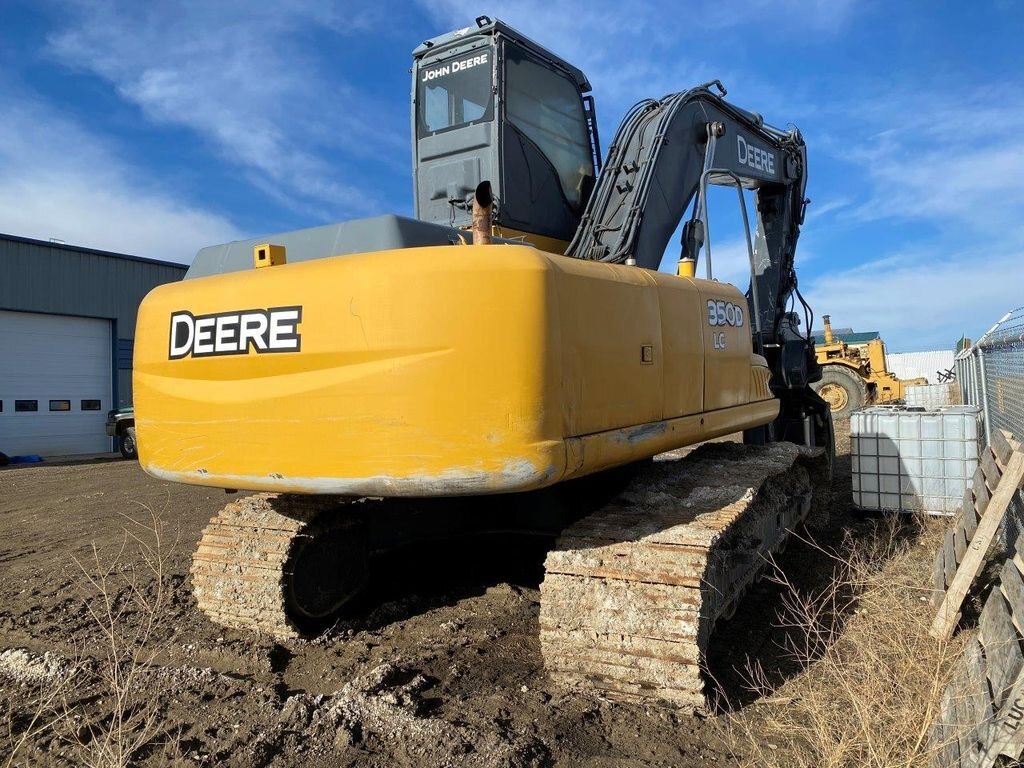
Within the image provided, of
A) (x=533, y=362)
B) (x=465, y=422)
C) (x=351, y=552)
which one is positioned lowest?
(x=351, y=552)

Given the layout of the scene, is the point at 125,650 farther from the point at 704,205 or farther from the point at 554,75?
the point at 554,75

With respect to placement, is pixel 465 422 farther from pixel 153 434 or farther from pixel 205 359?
pixel 153 434

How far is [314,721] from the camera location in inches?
123

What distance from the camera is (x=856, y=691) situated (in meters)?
3.16

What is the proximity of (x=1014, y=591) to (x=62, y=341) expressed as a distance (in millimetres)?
21755

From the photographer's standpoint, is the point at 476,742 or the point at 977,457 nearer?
the point at 476,742

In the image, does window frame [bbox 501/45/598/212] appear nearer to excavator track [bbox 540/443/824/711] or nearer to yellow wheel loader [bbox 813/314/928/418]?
excavator track [bbox 540/443/824/711]

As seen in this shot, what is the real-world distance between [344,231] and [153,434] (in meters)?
1.32

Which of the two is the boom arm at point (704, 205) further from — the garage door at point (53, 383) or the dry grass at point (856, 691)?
the garage door at point (53, 383)

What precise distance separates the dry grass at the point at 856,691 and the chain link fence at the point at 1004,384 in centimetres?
69

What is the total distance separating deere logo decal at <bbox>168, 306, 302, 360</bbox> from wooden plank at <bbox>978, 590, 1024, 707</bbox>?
9.36 ft

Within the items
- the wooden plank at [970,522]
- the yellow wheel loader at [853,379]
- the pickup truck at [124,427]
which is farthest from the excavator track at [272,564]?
the yellow wheel loader at [853,379]

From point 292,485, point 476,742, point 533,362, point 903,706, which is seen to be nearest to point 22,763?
point 292,485

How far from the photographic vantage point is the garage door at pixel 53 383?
61.2 feet
